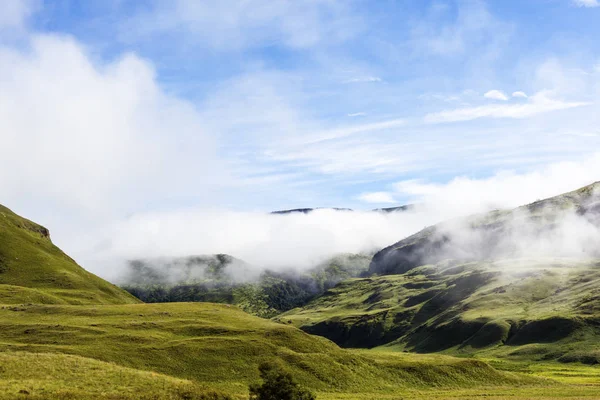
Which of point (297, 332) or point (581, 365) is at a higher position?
point (297, 332)

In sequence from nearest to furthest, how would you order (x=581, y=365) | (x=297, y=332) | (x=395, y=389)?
(x=395, y=389) < (x=297, y=332) < (x=581, y=365)

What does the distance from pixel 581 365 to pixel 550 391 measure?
120 meters

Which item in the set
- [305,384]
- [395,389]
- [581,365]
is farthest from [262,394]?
[581,365]

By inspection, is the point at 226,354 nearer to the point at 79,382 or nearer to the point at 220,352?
the point at 220,352

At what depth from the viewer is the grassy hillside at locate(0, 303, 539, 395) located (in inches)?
3615

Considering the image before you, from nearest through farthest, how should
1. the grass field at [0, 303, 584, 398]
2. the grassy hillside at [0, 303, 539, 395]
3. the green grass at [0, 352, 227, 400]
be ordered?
1. the green grass at [0, 352, 227, 400]
2. the grass field at [0, 303, 584, 398]
3. the grassy hillside at [0, 303, 539, 395]

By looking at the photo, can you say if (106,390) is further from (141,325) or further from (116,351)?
(141,325)

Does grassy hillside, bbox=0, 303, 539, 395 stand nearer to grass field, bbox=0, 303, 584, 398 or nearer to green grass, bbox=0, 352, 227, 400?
grass field, bbox=0, 303, 584, 398

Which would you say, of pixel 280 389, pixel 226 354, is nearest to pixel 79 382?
pixel 280 389

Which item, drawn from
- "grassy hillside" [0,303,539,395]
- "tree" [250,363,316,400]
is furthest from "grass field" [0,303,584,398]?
"tree" [250,363,316,400]

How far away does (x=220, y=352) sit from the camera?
331 ft

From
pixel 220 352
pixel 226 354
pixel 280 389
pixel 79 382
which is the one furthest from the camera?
pixel 220 352

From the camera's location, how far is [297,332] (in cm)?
11975

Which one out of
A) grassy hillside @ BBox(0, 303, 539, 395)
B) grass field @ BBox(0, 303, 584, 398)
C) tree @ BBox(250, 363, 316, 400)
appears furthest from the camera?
grassy hillside @ BBox(0, 303, 539, 395)
